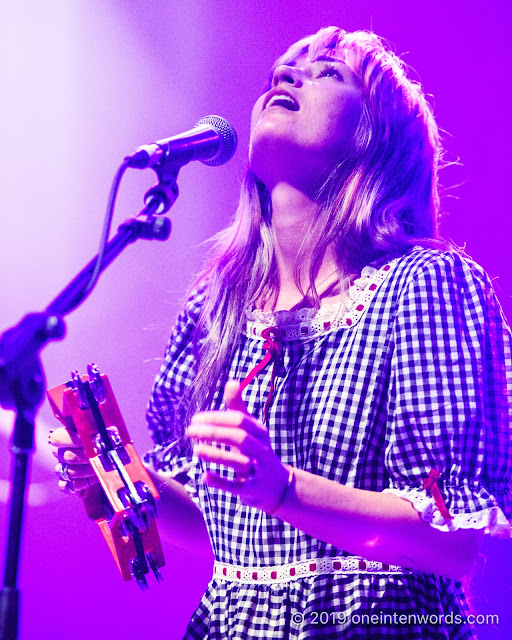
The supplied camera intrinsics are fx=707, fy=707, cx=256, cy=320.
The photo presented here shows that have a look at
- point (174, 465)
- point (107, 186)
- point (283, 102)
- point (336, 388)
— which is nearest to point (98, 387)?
point (336, 388)

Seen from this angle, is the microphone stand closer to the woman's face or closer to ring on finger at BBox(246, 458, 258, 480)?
ring on finger at BBox(246, 458, 258, 480)

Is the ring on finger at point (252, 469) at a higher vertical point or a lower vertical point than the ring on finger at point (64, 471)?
higher

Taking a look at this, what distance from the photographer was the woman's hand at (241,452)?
36.0 inches

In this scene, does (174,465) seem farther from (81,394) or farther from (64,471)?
(81,394)

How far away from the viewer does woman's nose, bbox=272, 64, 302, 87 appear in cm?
156

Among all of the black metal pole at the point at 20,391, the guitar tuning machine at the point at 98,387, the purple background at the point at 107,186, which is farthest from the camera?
the purple background at the point at 107,186

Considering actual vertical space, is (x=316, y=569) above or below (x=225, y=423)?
below

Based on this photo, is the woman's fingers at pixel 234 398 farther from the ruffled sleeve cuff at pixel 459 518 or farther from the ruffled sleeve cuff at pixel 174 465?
the ruffled sleeve cuff at pixel 174 465

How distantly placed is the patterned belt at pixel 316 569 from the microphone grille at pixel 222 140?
2.40 feet

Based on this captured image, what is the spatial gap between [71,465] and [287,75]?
0.95 m

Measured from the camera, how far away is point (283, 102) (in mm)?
1538

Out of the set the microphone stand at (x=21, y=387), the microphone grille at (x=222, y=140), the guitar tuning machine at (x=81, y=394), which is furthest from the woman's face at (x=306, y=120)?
the guitar tuning machine at (x=81, y=394)

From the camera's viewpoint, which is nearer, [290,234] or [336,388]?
[336,388]

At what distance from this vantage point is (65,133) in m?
2.48
